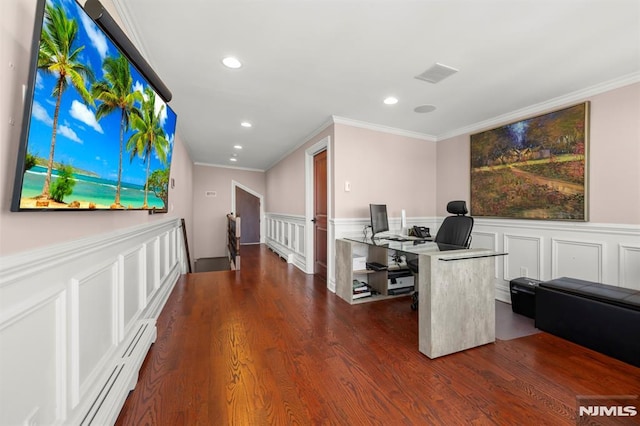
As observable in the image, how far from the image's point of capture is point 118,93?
1.30 metres

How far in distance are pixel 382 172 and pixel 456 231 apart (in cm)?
144

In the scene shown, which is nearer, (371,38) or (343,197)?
(371,38)

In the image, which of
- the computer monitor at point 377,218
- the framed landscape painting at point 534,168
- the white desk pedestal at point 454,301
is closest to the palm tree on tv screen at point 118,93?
the white desk pedestal at point 454,301

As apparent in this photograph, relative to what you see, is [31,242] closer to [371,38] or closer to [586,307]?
[371,38]

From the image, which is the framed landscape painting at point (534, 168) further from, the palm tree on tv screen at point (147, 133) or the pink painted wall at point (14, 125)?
the pink painted wall at point (14, 125)

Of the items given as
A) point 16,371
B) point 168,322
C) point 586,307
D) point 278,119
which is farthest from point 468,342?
point 278,119

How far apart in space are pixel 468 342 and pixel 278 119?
348 centimetres

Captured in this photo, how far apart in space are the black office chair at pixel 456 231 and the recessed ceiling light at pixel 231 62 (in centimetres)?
278

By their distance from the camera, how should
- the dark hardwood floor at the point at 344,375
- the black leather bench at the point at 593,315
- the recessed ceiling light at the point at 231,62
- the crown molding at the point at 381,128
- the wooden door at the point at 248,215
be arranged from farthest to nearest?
the wooden door at the point at 248,215 → the crown molding at the point at 381,128 → the recessed ceiling light at the point at 231,62 → the black leather bench at the point at 593,315 → the dark hardwood floor at the point at 344,375

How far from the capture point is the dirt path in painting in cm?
279

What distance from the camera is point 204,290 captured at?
363 centimetres

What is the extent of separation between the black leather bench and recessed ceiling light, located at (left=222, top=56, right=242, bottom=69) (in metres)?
3.67

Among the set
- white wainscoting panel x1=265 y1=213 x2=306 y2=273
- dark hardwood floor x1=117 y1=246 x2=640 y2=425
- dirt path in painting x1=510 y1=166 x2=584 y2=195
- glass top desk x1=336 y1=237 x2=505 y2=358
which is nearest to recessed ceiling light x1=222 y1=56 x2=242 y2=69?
glass top desk x1=336 y1=237 x2=505 y2=358

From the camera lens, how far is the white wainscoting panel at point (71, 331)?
85 centimetres
